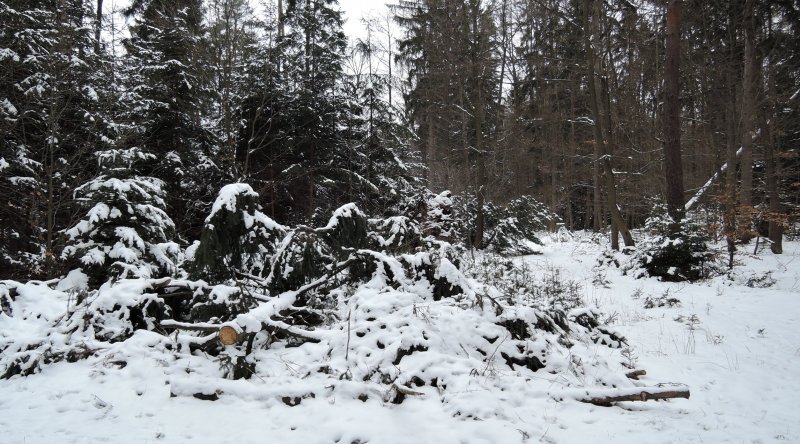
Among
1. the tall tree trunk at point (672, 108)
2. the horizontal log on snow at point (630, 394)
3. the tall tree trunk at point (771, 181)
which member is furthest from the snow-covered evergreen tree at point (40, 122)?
the tall tree trunk at point (771, 181)

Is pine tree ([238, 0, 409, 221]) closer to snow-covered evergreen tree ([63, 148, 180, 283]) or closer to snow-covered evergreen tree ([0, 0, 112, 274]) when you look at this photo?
snow-covered evergreen tree ([0, 0, 112, 274])

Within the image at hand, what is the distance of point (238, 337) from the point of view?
365 centimetres

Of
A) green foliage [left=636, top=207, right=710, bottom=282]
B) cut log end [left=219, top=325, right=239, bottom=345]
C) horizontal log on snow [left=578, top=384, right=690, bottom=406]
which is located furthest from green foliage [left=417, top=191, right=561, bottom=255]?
cut log end [left=219, top=325, right=239, bottom=345]

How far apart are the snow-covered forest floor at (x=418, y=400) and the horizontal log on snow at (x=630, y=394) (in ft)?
0.23

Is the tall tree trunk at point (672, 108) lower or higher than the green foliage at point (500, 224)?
higher

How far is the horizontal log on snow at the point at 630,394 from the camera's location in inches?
124

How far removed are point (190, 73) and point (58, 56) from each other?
3629 millimetres

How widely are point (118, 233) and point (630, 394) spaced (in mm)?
6694

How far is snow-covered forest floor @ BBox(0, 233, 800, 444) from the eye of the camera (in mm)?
2729

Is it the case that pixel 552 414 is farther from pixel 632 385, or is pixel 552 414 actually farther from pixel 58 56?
pixel 58 56

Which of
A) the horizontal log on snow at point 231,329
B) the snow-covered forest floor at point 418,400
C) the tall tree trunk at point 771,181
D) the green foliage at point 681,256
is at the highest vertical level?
the tall tree trunk at point 771,181

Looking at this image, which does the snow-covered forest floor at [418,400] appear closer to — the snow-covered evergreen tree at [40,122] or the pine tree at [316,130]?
the snow-covered evergreen tree at [40,122]

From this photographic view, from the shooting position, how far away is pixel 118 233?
588 centimetres

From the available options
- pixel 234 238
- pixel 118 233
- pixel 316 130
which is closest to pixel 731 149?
pixel 316 130
